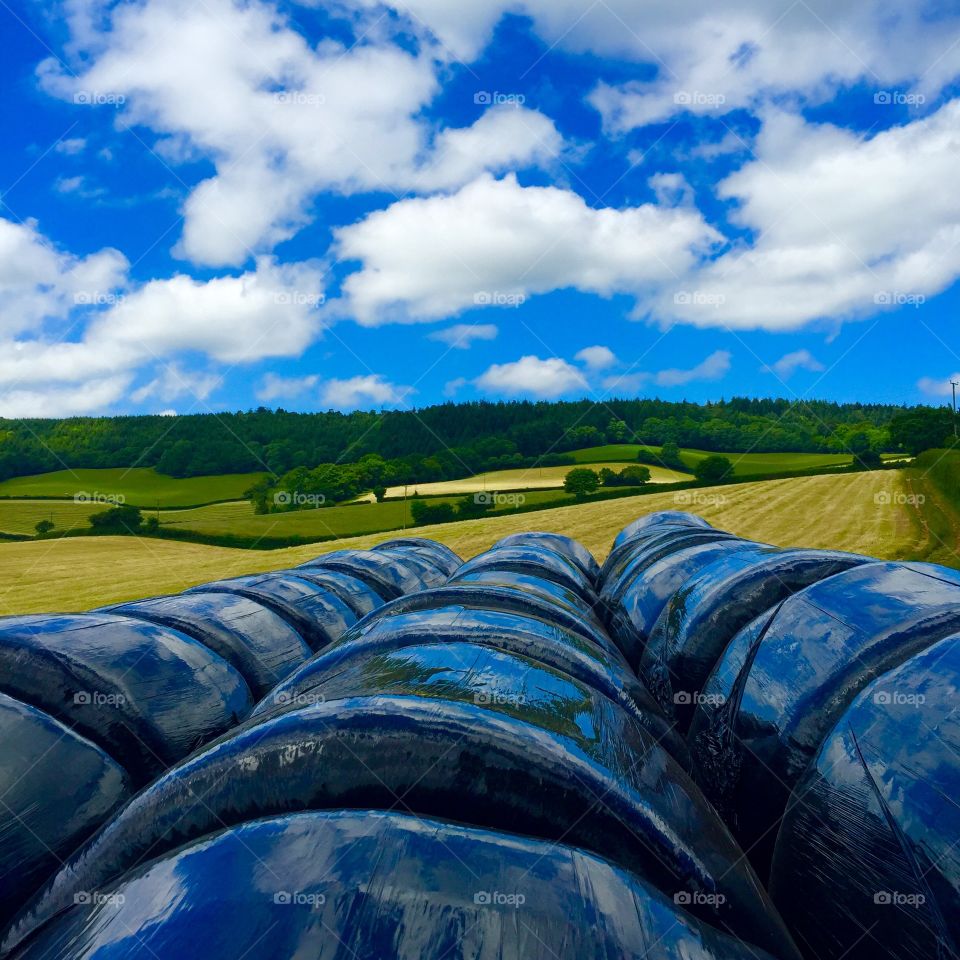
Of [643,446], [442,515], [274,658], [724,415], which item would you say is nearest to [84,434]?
[442,515]

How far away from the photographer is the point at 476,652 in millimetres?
2326

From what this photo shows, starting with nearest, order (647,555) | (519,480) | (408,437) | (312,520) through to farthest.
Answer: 1. (647,555)
2. (312,520)
3. (519,480)
4. (408,437)

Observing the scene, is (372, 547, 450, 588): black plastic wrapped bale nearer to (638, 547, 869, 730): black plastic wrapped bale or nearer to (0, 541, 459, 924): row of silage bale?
(0, 541, 459, 924): row of silage bale

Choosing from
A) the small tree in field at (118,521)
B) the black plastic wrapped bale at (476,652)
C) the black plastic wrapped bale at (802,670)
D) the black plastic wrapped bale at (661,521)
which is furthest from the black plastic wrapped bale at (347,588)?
the small tree in field at (118,521)

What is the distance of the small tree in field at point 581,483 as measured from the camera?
50625 mm

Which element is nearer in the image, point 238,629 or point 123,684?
point 123,684

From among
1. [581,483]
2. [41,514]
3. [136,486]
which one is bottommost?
[581,483]

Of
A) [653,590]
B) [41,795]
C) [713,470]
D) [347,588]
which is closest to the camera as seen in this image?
[41,795]

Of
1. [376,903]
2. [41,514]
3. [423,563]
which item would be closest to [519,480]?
[41,514]

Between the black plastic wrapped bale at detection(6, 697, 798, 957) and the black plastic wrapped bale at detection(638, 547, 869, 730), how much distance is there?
204 centimetres

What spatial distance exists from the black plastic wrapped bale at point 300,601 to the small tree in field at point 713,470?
52626 millimetres

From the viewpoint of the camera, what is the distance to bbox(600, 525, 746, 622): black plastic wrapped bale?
6.46m

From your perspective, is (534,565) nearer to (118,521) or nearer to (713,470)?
(118,521)

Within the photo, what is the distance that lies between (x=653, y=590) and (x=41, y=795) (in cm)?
429
